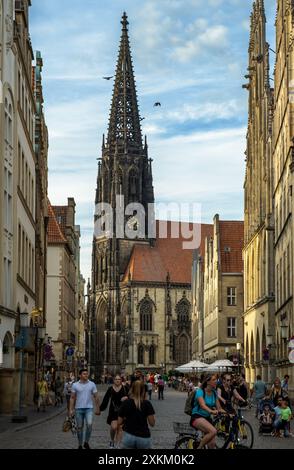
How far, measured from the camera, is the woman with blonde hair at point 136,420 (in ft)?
Result: 41.3

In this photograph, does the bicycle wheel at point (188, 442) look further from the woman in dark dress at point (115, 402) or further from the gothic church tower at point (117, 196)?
the gothic church tower at point (117, 196)

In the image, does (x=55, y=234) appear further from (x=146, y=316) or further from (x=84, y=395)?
(x=146, y=316)

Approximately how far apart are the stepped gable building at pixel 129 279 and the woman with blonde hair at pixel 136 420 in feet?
420

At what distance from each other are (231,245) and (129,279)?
62508 millimetres

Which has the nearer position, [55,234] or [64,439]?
[64,439]

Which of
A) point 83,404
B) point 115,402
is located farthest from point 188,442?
point 115,402

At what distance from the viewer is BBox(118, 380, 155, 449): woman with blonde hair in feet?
41.3

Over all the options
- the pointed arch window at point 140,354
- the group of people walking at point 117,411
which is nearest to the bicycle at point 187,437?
the group of people walking at point 117,411

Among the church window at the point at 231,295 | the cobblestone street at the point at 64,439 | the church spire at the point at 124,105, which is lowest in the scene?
the cobblestone street at the point at 64,439

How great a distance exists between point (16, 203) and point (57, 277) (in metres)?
39.8

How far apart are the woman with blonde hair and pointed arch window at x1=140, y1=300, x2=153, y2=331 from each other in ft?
429

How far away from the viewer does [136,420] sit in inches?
501

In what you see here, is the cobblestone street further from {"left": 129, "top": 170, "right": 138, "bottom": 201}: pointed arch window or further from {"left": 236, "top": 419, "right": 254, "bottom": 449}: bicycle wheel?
{"left": 129, "top": 170, "right": 138, "bottom": 201}: pointed arch window

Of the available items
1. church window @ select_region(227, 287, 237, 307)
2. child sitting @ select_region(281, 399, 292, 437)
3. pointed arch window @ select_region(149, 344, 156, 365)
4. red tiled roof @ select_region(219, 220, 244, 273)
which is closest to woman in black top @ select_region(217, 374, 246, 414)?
child sitting @ select_region(281, 399, 292, 437)
